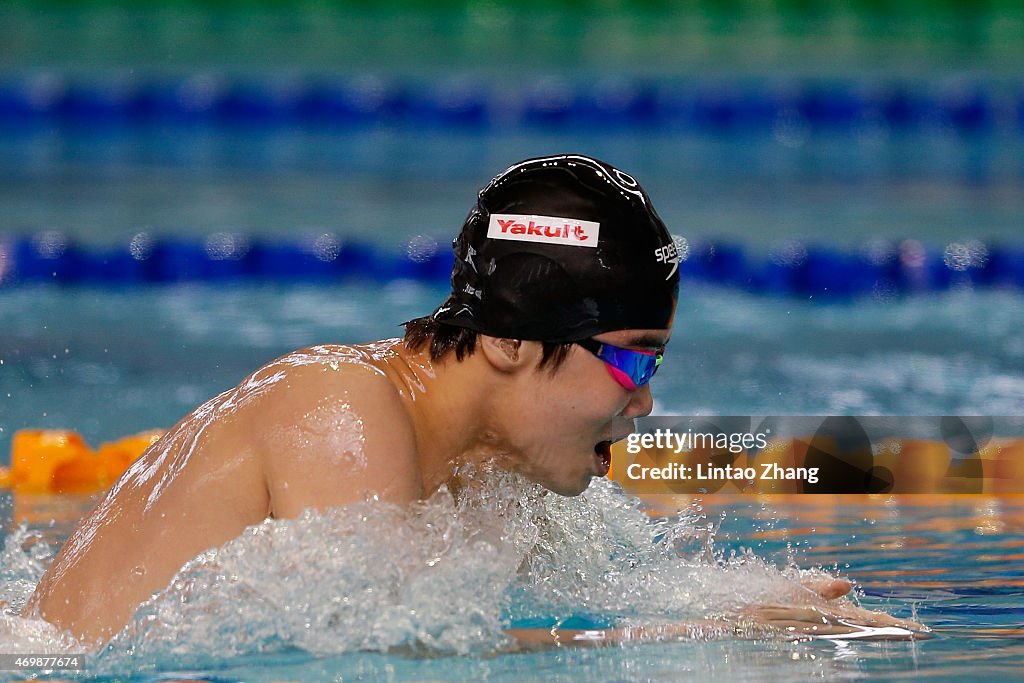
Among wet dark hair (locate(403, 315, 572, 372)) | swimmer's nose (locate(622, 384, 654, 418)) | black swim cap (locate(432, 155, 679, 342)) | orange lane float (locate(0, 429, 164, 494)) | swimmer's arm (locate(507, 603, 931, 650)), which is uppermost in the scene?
black swim cap (locate(432, 155, 679, 342))

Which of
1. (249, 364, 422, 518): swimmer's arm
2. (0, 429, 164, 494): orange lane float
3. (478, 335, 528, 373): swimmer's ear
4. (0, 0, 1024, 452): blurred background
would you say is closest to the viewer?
(249, 364, 422, 518): swimmer's arm

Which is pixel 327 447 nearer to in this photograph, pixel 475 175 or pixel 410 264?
pixel 410 264

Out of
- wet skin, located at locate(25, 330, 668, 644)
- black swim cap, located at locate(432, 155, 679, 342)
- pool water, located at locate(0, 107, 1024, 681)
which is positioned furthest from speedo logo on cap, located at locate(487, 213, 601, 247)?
pool water, located at locate(0, 107, 1024, 681)

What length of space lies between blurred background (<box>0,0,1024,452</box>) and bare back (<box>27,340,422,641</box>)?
7.96 ft

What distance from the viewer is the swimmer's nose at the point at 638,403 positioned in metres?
2.10

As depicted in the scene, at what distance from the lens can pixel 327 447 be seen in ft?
6.09

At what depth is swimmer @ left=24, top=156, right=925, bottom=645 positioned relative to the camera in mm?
1925

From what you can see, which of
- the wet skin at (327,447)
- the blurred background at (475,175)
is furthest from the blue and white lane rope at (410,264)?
the wet skin at (327,447)

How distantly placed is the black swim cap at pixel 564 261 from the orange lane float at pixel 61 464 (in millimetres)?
2054

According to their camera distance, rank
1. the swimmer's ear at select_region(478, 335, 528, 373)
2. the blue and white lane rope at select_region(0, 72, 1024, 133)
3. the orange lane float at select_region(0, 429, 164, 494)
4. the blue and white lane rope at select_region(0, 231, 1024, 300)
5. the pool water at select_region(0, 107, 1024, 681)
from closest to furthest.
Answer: the pool water at select_region(0, 107, 1024, 681)
the swimmer's ear at select_region(478, 335, 528, 373)
the orange lane float at select_region(0, 429, 164, 494)
the blue and white lane rope at select_region(0, 231, 1024, 300)
the blue and white lane rope at select_region(0, 72, 1024, 133)

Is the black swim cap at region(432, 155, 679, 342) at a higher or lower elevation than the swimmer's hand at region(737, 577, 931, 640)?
higher

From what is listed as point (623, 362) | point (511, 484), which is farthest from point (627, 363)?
point (511, 484)

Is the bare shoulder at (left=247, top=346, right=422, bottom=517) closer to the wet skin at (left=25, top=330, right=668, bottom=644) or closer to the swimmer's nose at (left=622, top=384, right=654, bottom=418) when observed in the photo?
the wet skin at (left=25, top=330, right=668, bottom=644)

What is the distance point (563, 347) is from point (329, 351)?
37 centimetres
